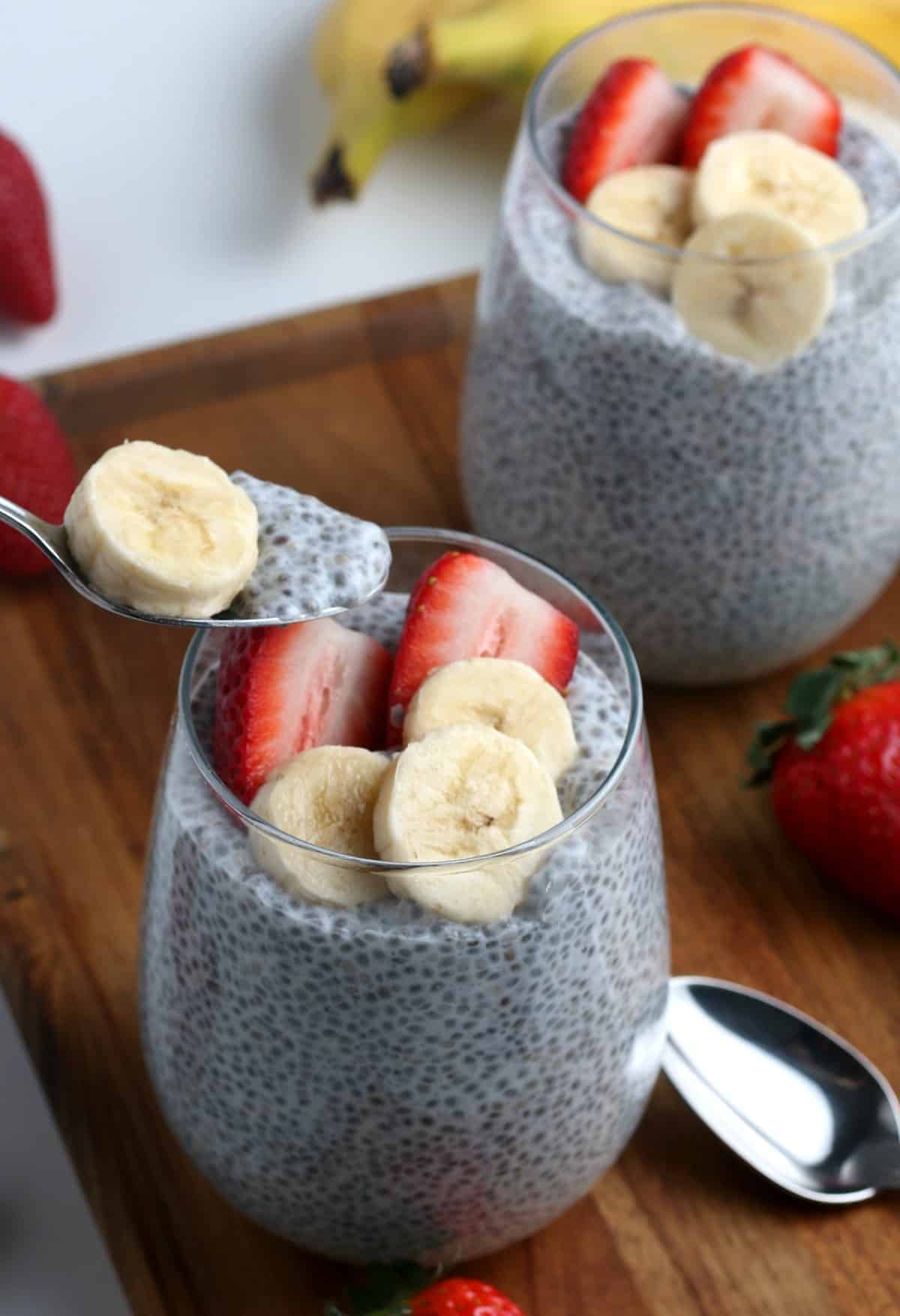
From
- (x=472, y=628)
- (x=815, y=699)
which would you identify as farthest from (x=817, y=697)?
(x=472, y=628)

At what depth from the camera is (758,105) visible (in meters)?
1.22

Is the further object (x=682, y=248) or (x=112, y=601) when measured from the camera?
(x=682, y=248)

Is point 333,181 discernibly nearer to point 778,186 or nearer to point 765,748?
point 778,186

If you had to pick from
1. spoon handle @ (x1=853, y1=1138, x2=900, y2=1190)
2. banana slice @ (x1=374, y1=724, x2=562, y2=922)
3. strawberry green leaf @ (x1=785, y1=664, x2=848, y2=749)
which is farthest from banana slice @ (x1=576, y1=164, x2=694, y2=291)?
spoon handle @ (x1=853, y1=1138, x2=900, y2=1190)

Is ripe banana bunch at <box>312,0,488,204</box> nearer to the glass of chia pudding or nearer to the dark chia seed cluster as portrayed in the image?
the glass of chia pudding

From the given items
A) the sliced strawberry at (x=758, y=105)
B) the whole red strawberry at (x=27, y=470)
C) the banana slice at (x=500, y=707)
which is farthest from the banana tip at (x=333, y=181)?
the banana slice at (x=500, y=707)

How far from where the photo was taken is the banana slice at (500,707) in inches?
33.8

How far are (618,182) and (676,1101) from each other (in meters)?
0.58

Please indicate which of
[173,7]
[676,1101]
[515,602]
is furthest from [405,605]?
[173,7]

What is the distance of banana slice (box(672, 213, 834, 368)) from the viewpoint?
1.11 metres

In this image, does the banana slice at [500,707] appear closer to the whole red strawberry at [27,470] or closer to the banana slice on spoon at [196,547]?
the banana slice on spoon at [196,547]

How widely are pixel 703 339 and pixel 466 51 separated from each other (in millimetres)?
800

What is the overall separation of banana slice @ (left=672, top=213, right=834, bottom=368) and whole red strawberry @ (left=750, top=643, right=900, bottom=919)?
0.22 metres

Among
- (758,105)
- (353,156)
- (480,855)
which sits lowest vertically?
(353,156)
